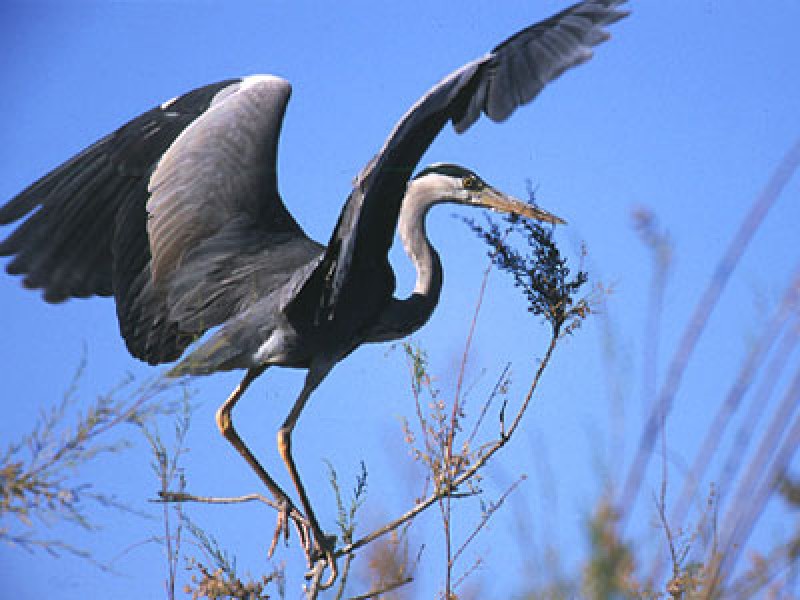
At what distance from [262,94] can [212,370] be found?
137cm

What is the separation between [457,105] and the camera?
358cm

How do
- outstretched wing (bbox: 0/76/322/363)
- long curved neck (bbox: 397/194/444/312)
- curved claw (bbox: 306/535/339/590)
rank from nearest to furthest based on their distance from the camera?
curved claw (bbox: 306/535/339/590)
outstretched wing (bbox: 0/76/322/363)
long curved neck (bbox: 397/194/444/312)

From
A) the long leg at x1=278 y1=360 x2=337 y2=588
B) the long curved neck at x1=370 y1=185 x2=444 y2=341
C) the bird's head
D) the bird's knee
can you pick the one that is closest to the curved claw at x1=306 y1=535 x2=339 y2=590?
the long leg at x1=278 y1=360 x2=337 y2=588

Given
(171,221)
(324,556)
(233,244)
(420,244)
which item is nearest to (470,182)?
(420,244)

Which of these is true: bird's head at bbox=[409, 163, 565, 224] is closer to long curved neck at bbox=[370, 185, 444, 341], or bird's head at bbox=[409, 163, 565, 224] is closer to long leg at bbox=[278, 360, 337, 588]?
long curved neck at bbox=[370, 185, 444, 341]

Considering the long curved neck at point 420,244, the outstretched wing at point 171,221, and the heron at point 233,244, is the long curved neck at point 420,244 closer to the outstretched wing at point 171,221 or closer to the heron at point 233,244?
the heron at point 233,244

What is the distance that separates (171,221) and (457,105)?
1.68m

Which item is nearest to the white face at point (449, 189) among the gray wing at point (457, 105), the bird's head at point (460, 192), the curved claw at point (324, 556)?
the bird's head at point (460, 192)

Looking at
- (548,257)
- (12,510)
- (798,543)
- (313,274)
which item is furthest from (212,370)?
(798,543)

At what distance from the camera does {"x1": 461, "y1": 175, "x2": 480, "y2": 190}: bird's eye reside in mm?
4992

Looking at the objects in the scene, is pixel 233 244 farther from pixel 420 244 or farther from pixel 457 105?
pixel 457 105

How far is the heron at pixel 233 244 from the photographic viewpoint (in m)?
4.27

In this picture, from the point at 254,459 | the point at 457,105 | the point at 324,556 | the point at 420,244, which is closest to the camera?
the point at 457,105

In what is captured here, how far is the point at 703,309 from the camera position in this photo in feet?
3.61
